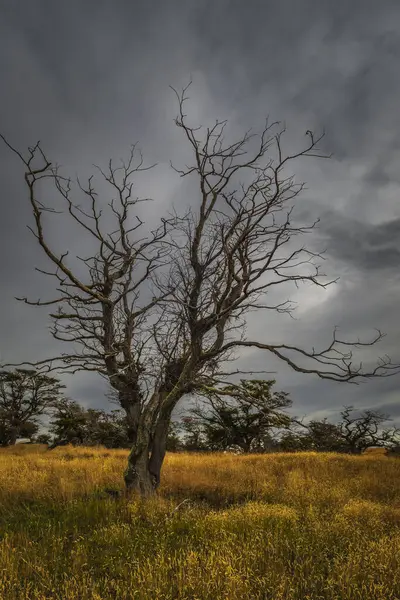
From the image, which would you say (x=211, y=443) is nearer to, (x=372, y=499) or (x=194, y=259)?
(x=372, y=499)

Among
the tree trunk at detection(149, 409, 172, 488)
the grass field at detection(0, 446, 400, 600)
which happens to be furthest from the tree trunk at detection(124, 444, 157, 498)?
the grass field at detection(0, 446, 400, 600)

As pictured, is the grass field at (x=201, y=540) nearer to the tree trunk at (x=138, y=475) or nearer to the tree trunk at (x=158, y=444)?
the tree trunk at (x=138, y=475)

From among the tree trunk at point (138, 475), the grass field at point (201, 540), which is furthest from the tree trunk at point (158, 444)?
the grass field at point (201, 540)

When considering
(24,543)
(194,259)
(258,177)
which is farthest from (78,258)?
(24,543)

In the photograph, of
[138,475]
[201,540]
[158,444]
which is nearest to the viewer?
[201,540]

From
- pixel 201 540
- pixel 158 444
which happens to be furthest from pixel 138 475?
pixel 201 540

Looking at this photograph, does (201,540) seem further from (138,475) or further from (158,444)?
(158,444)

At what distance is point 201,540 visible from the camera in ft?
20.9

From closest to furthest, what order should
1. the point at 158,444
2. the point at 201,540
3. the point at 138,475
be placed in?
1. the point at 201,540
2. the point at 138,475
3. the point at 158,444

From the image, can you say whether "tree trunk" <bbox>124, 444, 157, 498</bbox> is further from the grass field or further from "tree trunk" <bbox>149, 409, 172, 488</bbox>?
the grass field

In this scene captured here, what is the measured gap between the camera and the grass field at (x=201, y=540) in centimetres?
458

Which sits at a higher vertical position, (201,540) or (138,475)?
(138,475)

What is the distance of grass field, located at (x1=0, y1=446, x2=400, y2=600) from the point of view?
180 inches

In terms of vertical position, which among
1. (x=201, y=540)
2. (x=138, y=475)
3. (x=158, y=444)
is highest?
(x=158, y=444)
